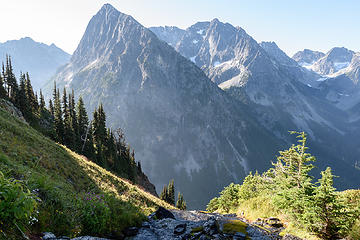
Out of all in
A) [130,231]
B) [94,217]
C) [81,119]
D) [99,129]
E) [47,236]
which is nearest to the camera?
[47,236]

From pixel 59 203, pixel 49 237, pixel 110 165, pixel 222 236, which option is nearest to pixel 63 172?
pixel 59 203

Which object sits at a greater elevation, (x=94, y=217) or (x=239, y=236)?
(x=239, y=236)

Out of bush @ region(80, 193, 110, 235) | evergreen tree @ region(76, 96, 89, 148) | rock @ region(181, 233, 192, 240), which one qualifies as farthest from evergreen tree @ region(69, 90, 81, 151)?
rock @ region(181, 233, 192, 240)

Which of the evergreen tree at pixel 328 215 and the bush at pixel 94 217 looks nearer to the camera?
the bush at pixel 94 217

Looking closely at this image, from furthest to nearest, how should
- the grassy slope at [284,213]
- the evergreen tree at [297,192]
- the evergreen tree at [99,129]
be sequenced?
the evergreen tree at [99,129] < the evergreen tree at [297,192] < the grassy slope at [284,213]

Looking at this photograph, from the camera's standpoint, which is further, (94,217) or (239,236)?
(239,236)

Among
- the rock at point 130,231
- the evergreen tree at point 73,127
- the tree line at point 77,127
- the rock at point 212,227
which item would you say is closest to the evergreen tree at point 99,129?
the tree line at point 77,127

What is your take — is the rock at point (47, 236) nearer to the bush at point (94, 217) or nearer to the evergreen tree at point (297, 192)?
the bush at point (94, 217)

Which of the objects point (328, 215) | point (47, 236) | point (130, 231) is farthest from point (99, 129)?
point (328, 215)

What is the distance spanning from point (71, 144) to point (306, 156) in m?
56.7

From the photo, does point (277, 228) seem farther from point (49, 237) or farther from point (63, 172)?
point (63, 172)

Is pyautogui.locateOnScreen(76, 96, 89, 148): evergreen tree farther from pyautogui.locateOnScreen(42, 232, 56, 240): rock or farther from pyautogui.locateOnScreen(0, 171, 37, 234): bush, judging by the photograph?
pyautogui.locateOnScreen(0, 171, 37, 234): bush

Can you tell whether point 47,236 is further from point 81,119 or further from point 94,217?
point 81,119

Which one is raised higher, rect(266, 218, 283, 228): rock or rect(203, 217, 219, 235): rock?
rect(266, 218, 283, 228): rock
